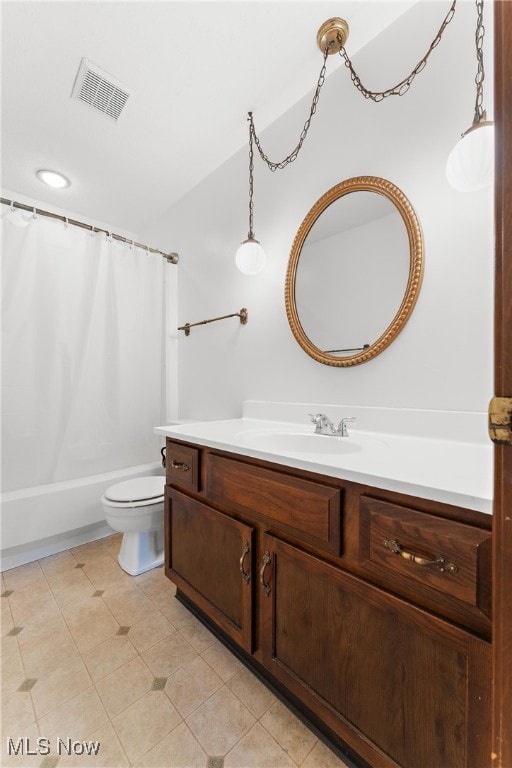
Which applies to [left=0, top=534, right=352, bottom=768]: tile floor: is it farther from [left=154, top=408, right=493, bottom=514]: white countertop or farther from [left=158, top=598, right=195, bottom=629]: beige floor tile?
[left=154, top=408, right=493, bottom=514]: white countertop

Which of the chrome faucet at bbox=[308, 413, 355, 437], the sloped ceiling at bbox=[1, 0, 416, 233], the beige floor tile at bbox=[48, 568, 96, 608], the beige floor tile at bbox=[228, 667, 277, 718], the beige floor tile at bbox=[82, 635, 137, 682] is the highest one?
the sloped ceiling at bbox=[1, 0, 416, 233]

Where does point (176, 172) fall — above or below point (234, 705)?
above

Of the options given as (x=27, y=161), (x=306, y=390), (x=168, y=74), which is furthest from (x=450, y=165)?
(x=27, y=161)

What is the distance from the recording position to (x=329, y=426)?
1.21m

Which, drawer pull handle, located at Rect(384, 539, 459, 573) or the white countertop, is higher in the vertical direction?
the white countertop

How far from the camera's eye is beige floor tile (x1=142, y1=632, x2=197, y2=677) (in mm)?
1124

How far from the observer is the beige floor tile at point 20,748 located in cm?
85

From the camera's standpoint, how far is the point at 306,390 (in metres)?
1.44

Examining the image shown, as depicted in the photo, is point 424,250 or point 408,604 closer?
point 408,604

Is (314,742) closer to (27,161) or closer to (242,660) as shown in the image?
(242,660)

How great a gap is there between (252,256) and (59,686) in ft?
6.15

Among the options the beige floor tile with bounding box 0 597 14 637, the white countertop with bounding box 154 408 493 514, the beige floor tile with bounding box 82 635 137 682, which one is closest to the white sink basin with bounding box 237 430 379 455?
the white countertop with bounding box 154 408 493 514

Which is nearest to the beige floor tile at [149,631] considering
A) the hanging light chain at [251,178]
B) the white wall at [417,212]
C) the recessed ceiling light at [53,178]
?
the white wall at [417,212]

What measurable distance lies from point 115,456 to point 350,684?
1887 mm
